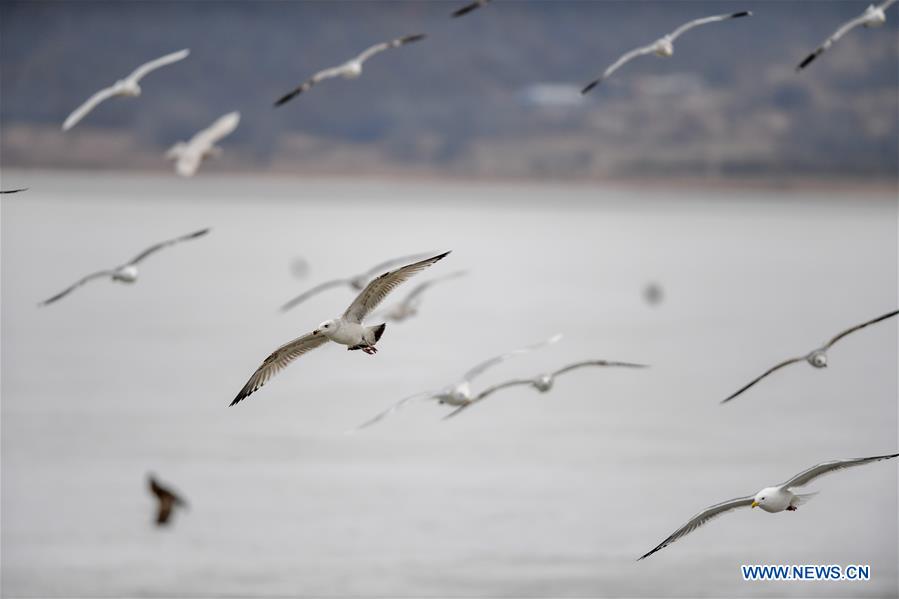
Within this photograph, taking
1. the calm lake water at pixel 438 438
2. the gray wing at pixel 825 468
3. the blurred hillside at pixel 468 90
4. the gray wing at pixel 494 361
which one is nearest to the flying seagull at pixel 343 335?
the gray wing at pixel 494 361

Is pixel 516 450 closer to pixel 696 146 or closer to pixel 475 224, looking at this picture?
pixel 475 224

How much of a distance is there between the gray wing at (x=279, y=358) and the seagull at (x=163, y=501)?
8708mm

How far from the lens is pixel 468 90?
16475 centimetres

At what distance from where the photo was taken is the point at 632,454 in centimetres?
3209

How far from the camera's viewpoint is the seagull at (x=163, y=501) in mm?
25469

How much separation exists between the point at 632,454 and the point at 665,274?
4395cm

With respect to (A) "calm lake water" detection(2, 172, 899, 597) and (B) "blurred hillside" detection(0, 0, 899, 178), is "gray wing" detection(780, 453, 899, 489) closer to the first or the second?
(A) "calm lake water" detection(2, 172, 899, 597)

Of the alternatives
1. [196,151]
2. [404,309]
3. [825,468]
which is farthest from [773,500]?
[196,151]

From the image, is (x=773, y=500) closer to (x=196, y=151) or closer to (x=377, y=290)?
(x=377, y=290)

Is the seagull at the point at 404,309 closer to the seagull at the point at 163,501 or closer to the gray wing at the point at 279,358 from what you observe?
the seagull at the point at 163,501

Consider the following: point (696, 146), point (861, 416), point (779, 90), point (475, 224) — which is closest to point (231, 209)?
point (475, 224)

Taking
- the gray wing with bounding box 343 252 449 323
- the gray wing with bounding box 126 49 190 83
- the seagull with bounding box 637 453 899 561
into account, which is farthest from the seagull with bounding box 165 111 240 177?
the seagull with bounding box 637 453 899 561

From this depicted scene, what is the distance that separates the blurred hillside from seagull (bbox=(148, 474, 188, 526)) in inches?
4694

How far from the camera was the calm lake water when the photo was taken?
2388cm
